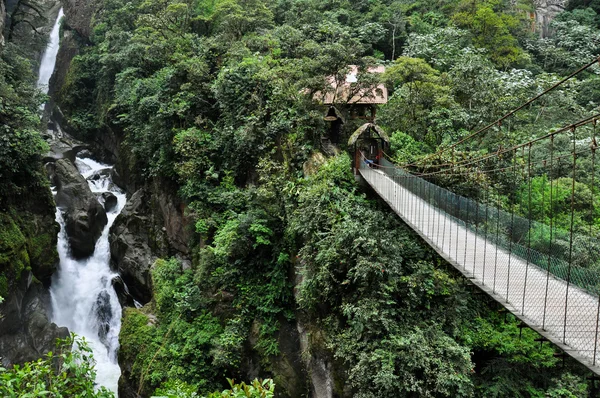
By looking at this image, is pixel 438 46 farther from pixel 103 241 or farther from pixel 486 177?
pixel 103 241

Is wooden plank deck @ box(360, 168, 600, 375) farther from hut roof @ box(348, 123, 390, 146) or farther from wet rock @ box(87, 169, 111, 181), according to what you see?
wet rock @ box(87, 169, 111, 181)

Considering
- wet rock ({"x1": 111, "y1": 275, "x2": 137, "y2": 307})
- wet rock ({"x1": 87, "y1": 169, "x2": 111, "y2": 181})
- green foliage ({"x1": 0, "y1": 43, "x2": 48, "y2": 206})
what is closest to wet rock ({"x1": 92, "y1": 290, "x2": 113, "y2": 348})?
Answer: wet rock ({"x1": 111, "y1": 275, "x2": 137, "y2": 307})

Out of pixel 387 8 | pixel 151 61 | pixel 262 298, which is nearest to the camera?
pixel 262 298

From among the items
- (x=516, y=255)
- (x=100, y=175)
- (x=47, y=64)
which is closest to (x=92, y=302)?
(x=100, y=175)

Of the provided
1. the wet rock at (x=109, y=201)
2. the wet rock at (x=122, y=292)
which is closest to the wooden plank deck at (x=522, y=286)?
the wet rock at (x=122, y=292)

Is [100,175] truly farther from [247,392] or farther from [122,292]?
[247,392]

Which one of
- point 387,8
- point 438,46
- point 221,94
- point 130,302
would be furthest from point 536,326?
point 387,8
